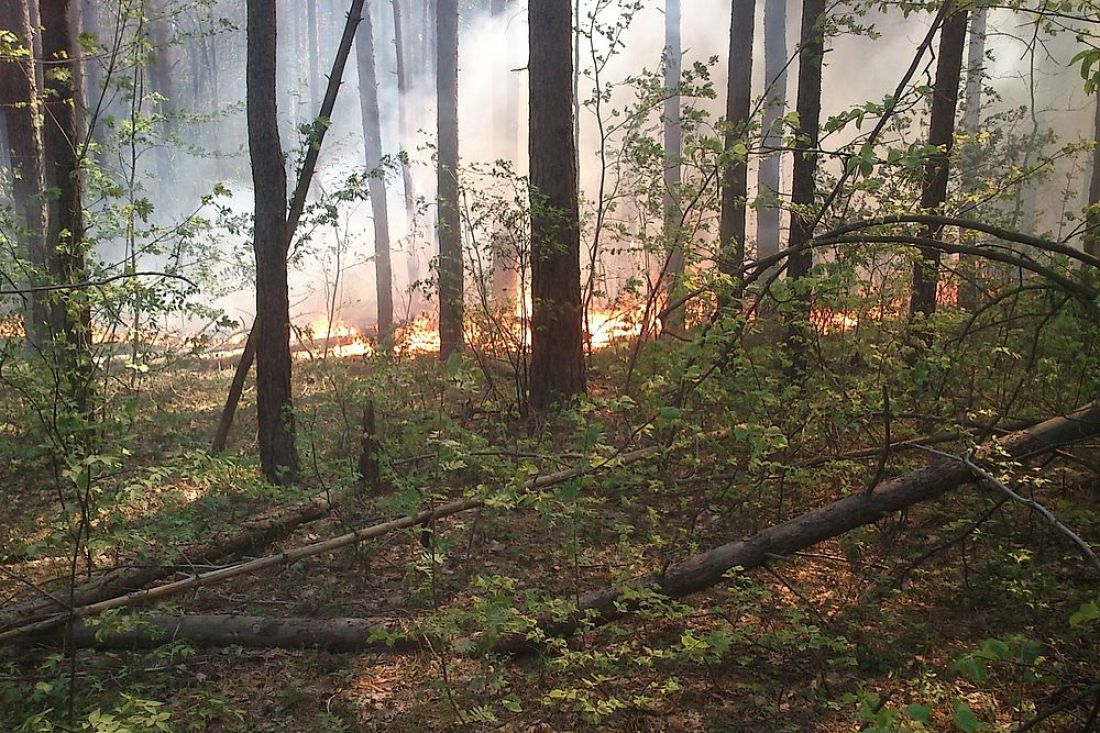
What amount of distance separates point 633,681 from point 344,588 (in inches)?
98.4

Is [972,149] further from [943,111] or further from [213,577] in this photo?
[213,577]

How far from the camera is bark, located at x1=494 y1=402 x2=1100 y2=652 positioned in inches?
185

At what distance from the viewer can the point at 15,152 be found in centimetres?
1005

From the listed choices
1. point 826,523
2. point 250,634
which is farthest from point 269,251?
point 826,523

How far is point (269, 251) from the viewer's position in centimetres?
758

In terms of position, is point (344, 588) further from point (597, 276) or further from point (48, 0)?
point (48, 0)

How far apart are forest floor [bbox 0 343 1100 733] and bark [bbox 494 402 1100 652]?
18 cm

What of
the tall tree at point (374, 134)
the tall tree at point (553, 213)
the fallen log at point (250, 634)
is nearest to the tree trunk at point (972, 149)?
the tall tree at point (553, 213)

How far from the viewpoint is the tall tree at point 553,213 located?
27.5 feet

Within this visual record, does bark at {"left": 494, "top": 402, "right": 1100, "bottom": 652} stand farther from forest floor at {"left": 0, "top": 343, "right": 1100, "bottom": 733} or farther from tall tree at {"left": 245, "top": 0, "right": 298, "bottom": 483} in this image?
tall tree at {"left": 245, "top": 0, "right": 298, "bottom": 483}

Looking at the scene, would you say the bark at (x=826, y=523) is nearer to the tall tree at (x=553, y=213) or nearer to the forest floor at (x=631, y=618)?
the forest floor at (x=631, y=618)

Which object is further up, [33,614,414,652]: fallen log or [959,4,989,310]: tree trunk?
[959,4,989,310]: tree trunk

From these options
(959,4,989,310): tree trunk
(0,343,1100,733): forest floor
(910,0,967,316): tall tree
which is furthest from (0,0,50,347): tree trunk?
(910,0,967,316): tall tree

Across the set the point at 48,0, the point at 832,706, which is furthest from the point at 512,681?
the point at 48,0
